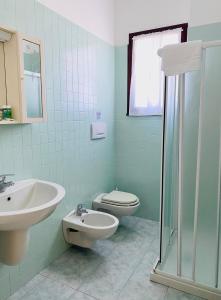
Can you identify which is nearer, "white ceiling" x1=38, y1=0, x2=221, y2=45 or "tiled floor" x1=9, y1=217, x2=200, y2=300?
"tiled floor" x1=9, y1=217, x2=200, y2=300

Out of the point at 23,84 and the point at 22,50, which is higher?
the point at 22,50

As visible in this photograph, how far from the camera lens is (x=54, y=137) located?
6.12 ft

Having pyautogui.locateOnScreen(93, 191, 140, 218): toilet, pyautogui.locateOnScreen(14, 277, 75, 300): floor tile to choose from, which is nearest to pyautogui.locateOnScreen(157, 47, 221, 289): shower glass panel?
pyautogui.locateOnScreen(93, 191, 140, 218): toilet

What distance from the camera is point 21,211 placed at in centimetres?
109

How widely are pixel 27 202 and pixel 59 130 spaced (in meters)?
0.66

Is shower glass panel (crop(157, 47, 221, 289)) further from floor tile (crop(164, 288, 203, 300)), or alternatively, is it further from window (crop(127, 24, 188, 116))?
window (crop(127, 24, 188, 116))

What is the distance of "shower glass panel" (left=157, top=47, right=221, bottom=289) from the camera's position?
167 centimetres

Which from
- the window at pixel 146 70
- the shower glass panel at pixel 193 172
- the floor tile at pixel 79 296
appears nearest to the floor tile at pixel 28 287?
the floor tile at pixel 79 296

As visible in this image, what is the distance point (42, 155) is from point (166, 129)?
97 centimetres

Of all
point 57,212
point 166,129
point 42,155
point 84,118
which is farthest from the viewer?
point 84,118

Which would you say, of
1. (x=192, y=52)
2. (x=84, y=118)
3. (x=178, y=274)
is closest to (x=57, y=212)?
(x=84, y=118)

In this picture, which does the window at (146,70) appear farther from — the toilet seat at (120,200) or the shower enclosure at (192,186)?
the toilet seat at (120,200)

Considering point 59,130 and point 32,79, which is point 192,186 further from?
point 32,79

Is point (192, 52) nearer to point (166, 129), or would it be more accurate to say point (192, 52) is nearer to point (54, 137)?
point (166, 129)
